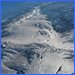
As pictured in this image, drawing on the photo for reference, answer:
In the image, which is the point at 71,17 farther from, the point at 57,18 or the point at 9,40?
the point at 9,40

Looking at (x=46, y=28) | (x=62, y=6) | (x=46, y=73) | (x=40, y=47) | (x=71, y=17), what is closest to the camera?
(x=46, y=73)

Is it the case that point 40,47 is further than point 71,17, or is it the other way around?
point 71,17

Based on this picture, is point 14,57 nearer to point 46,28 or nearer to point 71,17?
point 46,28

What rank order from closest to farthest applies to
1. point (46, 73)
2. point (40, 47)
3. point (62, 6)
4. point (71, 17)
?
point (46, 73) < point (40, 47) < point (71, 17) < point (62, 6)

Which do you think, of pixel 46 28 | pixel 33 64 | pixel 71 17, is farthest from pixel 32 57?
pixel 71 17

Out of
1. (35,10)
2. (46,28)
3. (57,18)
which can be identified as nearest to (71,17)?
(57,18)

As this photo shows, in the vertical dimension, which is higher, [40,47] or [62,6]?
[62,6]
